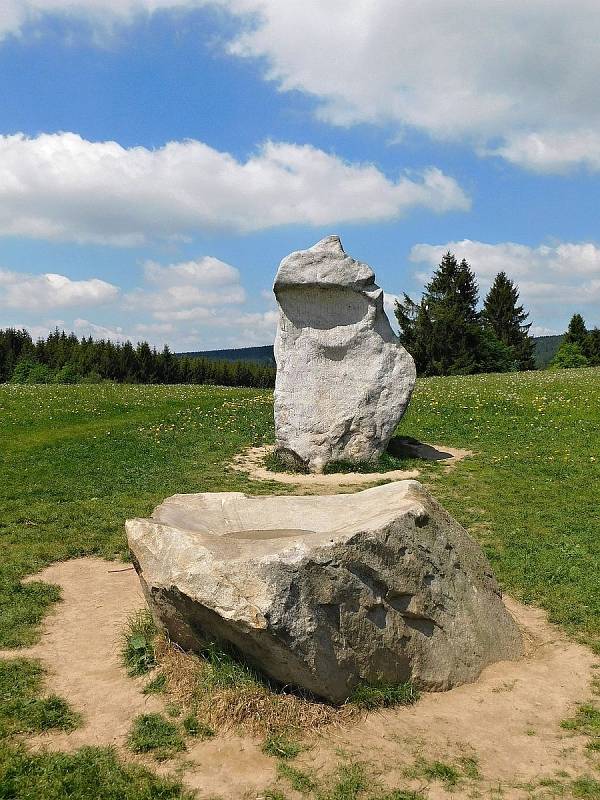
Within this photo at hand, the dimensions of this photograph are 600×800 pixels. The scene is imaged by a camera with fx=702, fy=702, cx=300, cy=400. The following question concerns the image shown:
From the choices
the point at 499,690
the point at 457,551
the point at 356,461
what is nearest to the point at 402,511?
the point at 457,551

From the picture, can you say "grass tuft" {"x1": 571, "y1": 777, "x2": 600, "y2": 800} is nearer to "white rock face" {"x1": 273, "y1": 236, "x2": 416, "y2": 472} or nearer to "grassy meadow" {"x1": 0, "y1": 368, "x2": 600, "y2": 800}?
"grassy meadow" {"x1": 0, "y1": 368, "x2": 600, "y2": 800}

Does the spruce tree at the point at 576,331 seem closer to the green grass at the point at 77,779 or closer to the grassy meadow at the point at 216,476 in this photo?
the grassy meadow at the point at 216,476

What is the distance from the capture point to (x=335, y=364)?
1756 centimetres

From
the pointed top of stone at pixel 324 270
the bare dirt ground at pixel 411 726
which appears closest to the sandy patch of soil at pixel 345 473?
the pointed top of stone at pixel 324 270

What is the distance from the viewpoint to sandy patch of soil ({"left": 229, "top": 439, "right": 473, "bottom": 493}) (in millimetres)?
15984

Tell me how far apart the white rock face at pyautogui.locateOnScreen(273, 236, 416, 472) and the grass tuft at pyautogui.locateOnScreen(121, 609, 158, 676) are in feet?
32.5

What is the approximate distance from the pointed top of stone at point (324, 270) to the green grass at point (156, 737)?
1249 cm

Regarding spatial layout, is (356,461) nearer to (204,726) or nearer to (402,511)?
(402,511)

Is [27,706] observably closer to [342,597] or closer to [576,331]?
[342,597]

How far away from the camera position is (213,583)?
6074mm

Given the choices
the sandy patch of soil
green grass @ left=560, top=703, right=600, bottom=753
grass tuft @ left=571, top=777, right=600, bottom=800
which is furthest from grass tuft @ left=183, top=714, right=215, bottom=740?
the sandy patch of soil

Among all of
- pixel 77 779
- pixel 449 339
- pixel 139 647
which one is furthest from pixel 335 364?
pixel 449 339

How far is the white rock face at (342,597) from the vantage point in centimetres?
597

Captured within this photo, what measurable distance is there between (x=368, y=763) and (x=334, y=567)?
61.0 inches
